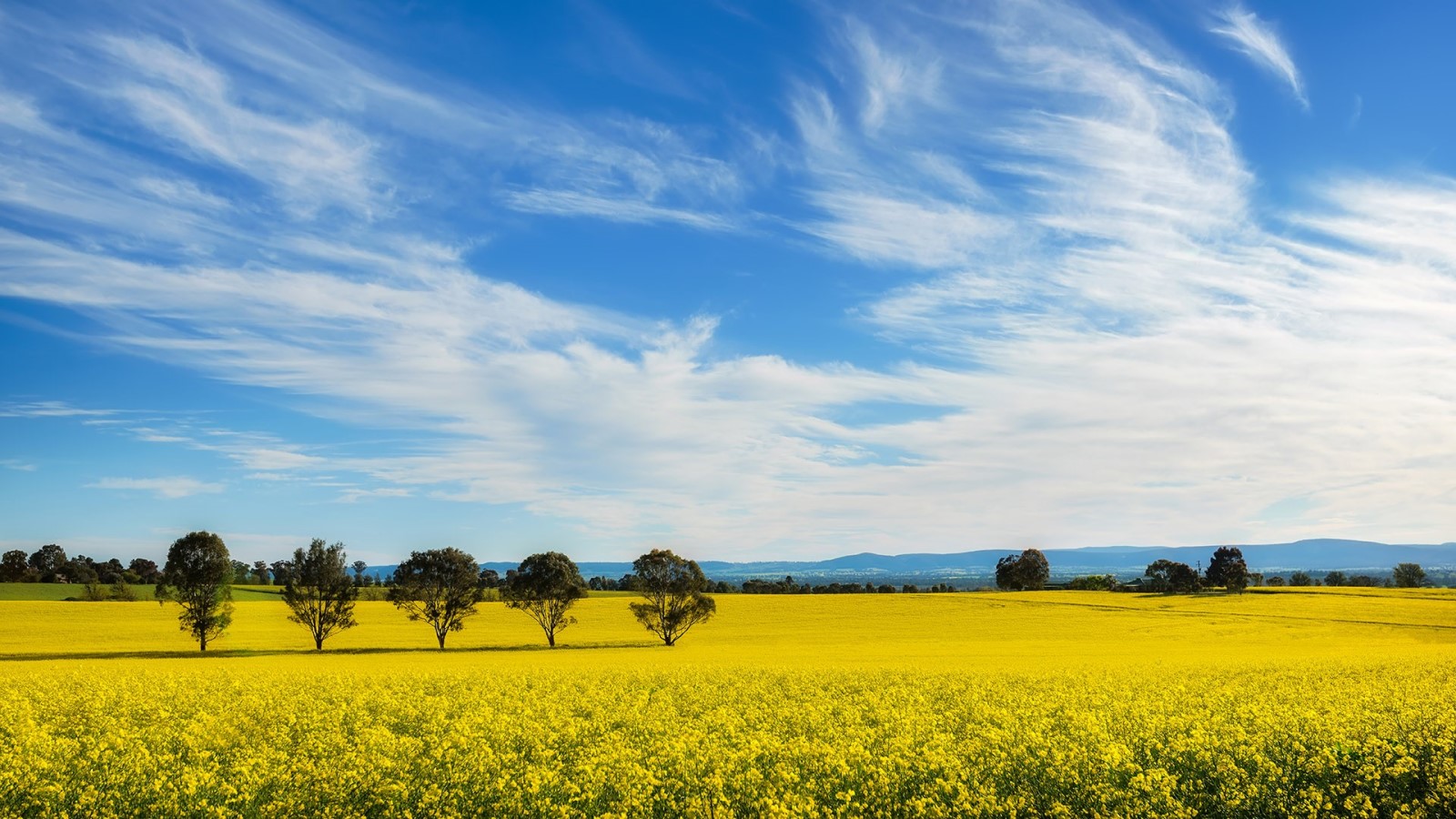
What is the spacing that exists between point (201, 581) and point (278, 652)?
23.5ft

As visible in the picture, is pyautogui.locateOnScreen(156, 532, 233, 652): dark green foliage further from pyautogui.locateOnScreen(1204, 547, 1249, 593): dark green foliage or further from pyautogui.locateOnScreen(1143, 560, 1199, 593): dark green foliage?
pyautogui.locateOnScreen(1204, 547, 1249, 593): dark green foliage

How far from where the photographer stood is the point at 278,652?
52.4 meters

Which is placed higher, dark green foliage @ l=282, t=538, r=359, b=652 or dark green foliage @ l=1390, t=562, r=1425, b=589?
dark green foliage @ l=282, t=538, r=359, b=652

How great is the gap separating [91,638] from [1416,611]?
98881 millimetres

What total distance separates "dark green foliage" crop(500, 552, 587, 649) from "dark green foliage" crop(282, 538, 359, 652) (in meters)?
10.8

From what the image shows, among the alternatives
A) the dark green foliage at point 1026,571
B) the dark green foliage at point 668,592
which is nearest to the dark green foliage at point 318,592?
the dark green foliage at point 668,592

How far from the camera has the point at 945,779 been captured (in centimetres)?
1125

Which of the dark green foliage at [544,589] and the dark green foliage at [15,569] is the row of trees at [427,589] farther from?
the dark green foliage at [15,569]

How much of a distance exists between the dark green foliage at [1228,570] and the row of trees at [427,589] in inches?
2898

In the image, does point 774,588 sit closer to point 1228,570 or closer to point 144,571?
point 1228,570

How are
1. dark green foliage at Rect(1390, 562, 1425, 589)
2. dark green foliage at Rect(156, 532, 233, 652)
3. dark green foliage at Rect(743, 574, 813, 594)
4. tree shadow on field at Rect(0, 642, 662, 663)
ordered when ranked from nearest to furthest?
tree shadow on field at Rect(0, 642, 662, 663), dark green foliage at Rect(156, 532, 233, 652), dark green foliage at Rect(743, 574, 813, 594), dark green foliage at Rect(1390, 562, 1425, 589)

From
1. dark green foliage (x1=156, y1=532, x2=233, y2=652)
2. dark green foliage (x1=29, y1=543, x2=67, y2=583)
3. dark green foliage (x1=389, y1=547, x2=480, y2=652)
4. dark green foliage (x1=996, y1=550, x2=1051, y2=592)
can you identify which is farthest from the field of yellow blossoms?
dark green foliage (x1=29, y1=543, x2=67, y2=583)

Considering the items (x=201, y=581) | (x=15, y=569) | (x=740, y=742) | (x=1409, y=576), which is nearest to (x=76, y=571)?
(x=15, y=569)

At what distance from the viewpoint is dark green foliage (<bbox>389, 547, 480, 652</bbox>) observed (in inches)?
2329
